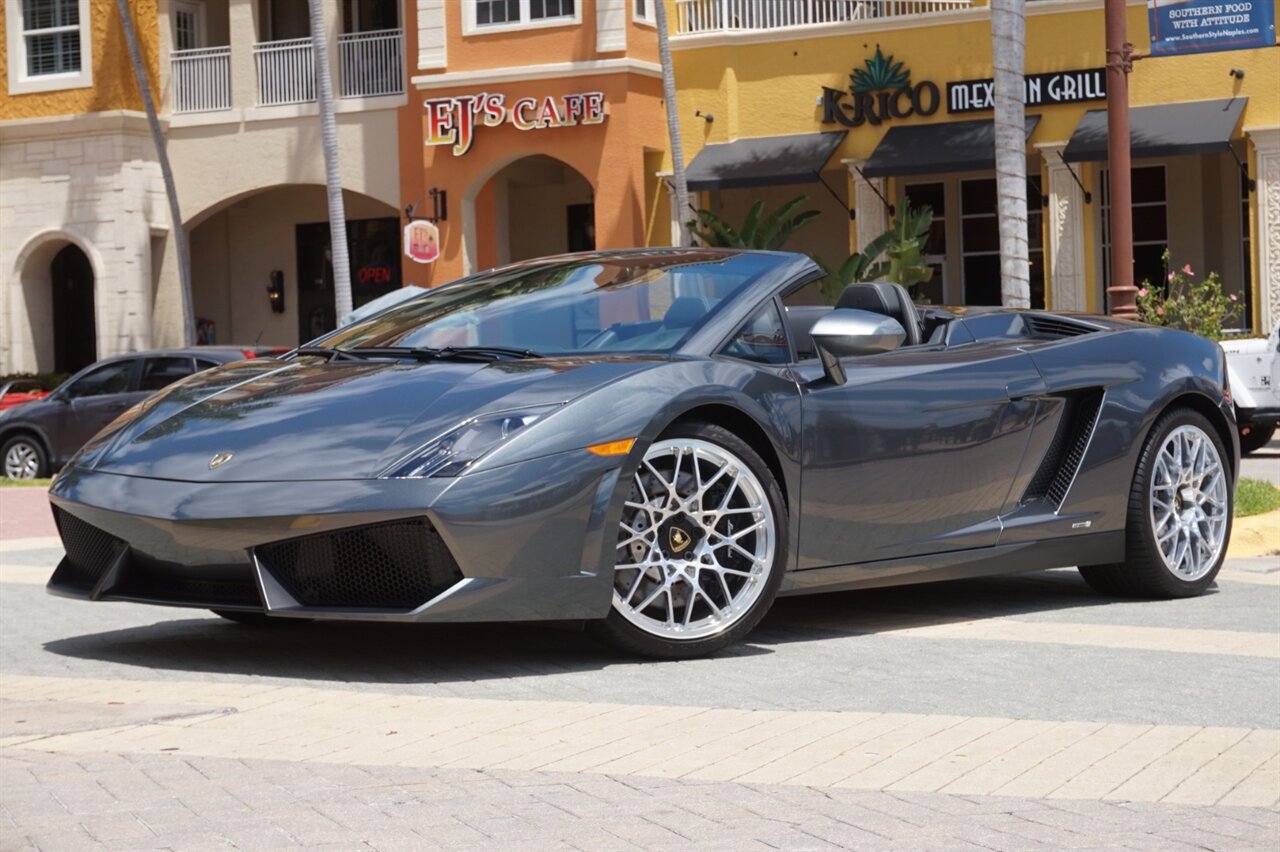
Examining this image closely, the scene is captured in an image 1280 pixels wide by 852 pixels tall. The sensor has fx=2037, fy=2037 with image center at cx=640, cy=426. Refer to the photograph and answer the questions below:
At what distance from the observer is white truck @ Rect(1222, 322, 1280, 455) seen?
20344mm

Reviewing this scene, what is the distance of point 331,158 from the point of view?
95.6ft

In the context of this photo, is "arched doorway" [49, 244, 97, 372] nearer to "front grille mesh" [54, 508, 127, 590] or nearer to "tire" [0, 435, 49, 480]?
"tire" [0, 435, 49, 480]

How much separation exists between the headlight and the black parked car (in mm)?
16326

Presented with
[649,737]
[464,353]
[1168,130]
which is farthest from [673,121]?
[649,737]

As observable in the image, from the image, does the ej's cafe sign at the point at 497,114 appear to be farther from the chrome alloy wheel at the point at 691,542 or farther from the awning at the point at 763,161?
the chrome alloy wheel at the point at 691,542

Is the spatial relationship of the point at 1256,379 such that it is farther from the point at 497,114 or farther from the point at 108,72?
the point at 108,72

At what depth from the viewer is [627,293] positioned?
6836 mm

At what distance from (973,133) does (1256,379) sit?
9.53 m

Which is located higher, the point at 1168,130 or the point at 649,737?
the point at 1168,130

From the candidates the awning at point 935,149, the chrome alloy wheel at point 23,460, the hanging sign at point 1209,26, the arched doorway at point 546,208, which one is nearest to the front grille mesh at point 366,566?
the hanging sign at point 1209,26

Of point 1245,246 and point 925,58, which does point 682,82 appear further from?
point 1245,246

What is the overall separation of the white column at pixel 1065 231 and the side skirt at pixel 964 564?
71.7ft

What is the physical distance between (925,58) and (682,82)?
3839mm

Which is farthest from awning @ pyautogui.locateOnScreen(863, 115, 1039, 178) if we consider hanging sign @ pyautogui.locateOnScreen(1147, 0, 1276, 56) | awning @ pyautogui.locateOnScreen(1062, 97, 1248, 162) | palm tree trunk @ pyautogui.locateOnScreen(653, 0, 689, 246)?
hanging sign @ pyautogui.locateOnScreen(1147, 0, 1276, 56)
